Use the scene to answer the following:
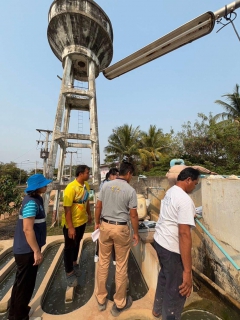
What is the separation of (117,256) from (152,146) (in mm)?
14248

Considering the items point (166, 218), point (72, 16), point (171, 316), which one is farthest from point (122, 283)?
point (72, 16)

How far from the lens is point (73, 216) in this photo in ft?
9.57

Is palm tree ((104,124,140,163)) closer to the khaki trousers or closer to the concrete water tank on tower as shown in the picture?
the concrete water tank on tower

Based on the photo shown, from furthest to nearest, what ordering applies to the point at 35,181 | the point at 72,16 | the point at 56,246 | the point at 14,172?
the point at 14,172 < the point at 72,16 < the point at 56,246 < the point at 35,181

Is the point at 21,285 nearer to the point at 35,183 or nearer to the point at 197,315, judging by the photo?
the point at 35,183

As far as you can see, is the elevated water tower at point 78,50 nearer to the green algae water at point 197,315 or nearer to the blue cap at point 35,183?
the blue cap at point 35,183

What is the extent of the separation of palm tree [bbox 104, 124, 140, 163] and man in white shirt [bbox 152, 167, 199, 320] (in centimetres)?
1375

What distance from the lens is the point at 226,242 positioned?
8.86ft

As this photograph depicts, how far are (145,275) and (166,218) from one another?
6.50 ft

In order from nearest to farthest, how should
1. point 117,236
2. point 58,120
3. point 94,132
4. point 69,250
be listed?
1. point 117,236
2. point 69,250
3. point 58,120
4. point 94,132

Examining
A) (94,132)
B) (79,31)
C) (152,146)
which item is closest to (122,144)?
(152,146)

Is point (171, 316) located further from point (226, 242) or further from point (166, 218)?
point (226, 242)

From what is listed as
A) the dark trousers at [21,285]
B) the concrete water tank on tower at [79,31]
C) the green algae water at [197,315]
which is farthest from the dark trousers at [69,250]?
the concrete water tank on tower at [79,31]

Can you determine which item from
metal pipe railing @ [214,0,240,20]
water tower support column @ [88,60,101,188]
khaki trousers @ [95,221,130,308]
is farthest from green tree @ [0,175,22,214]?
metal pipe railing @ [214,0,240,20]
